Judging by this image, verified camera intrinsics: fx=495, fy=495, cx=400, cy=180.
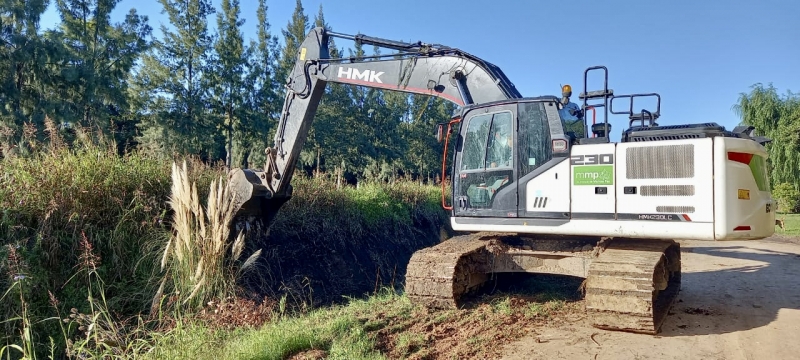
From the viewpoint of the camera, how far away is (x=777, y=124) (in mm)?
23016

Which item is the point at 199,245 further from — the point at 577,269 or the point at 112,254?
the point at 577,269

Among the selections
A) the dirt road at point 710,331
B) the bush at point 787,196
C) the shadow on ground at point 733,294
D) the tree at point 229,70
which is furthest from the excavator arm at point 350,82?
the bush at point 787,196

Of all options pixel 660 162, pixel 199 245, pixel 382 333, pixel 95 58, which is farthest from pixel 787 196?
pixel 95 58

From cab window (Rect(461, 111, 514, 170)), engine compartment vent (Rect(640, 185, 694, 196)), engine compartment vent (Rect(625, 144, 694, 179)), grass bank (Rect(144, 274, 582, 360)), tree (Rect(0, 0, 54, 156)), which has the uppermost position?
tree (Rect(0, 0, 54, 156))

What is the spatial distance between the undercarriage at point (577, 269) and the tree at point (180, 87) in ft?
44.2

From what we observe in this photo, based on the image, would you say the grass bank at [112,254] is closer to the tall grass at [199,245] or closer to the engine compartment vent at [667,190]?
the tall grass at [199,245]

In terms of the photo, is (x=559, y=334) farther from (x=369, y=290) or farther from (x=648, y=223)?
(x=369, y=290)

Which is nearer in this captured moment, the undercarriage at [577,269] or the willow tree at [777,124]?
the undercarriage at [577,269]

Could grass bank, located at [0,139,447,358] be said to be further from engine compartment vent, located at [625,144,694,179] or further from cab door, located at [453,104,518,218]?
engine compartment vent, located at [625,144,694,179]

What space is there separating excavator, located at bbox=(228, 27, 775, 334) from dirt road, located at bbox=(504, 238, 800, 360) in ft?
0.61

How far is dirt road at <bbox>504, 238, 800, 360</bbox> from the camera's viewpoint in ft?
13.5

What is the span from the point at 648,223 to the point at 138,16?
17.5 metres

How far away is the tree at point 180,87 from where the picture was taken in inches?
663

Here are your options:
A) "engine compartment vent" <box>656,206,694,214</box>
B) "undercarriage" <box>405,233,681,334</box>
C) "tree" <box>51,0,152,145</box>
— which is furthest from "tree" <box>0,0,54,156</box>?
"engine compartment vent" <box>656,206,694,214</box>
